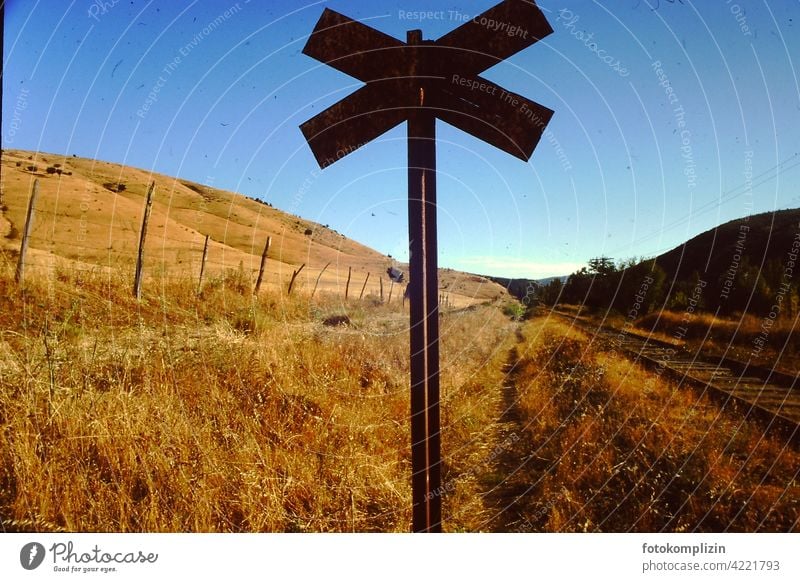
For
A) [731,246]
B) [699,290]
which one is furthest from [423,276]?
[731,246]

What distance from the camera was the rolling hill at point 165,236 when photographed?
21.6 m

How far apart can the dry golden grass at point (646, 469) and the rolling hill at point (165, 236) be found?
3.28 metres

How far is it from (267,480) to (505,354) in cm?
1000

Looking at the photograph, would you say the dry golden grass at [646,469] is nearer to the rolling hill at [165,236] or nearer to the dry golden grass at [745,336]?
the rolling hill at [165,236]

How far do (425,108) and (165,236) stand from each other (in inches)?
1659

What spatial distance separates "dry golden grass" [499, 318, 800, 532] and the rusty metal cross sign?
220cm

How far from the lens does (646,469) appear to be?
423cm

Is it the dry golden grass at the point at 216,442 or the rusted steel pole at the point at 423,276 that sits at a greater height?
the rusted steel pole at the point at 423,276

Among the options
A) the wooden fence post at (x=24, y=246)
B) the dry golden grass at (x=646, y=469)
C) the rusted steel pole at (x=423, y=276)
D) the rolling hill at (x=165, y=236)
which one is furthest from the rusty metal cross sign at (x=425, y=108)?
the wooden fence post at (x=24, y=246)

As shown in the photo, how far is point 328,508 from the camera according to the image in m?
3.23

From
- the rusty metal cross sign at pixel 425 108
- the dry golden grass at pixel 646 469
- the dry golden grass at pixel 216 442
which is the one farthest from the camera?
the dry golden grass at pixel 646 469

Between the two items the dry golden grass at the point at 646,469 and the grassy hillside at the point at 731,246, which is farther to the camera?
the grassy hillside at the point at 731,246

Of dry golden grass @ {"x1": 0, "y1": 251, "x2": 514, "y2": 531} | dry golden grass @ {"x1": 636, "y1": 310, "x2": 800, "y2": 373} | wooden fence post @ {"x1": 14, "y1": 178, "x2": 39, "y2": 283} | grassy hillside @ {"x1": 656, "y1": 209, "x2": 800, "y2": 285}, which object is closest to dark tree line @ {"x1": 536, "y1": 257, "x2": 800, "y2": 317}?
dry golden grass @ {"x1": 636, "y1": 310, "x2": 800, "y2": 373}
